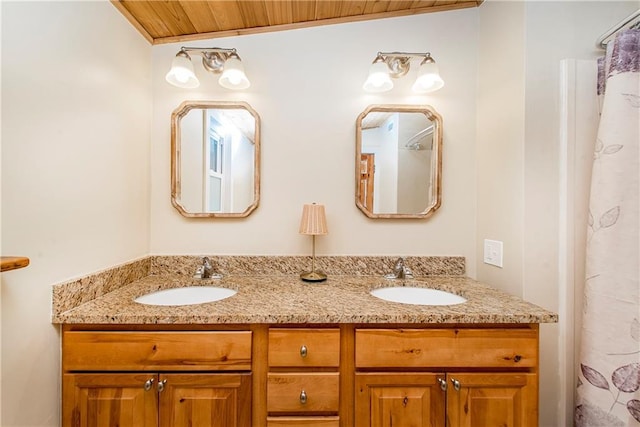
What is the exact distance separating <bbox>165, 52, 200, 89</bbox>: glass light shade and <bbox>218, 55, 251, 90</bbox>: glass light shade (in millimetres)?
146

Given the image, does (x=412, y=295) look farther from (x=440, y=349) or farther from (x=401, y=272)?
(x=440, y=349)

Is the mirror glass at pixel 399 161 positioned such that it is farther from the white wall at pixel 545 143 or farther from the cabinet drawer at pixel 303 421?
the cabinet drawer at pixel 303 421

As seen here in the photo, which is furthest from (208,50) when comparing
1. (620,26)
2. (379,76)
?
(620,26)

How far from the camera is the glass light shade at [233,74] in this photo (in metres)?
1.40

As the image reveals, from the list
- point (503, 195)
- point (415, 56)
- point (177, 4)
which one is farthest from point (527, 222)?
point (177, 4)

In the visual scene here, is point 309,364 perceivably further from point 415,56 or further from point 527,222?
point 415,56

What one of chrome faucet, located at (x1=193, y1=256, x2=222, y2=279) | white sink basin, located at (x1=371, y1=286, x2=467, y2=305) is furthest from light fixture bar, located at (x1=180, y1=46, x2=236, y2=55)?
white sink basin, located at (x1=371, y1=286, x2=467, y2=305)

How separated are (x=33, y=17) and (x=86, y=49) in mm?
203

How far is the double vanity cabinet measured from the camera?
959 mm

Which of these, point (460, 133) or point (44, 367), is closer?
point (44, 367)

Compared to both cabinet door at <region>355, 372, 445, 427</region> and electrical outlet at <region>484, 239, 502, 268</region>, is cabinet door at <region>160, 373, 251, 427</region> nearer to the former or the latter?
cabinet door at <region>355, 372, 445, 427</region>

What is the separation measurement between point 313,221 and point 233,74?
2.80 feet

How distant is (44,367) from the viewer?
0.92 meters

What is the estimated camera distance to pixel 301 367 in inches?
38.6
